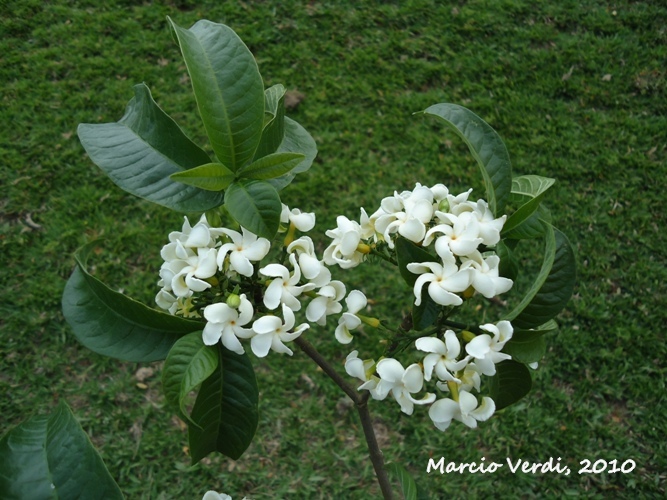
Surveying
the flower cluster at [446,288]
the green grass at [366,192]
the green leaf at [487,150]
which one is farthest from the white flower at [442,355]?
the green grass at [366,192]

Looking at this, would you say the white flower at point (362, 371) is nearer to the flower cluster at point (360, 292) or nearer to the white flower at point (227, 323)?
the flower cluster at point (360, 292)

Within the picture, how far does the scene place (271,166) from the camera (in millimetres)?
846

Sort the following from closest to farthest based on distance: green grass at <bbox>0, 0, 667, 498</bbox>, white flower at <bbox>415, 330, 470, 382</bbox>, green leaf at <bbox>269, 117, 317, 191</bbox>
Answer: white flower at <bbox>415, 330, 470, 382</bbox>
green leaf at <bbox>269, 117, 317, 191</bbox>
green grass at <bbox>0, 0, 667, 498</bbox>

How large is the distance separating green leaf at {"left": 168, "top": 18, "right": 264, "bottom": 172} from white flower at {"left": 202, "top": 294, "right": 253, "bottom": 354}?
22 cm

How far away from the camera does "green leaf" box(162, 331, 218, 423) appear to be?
2.42 feet

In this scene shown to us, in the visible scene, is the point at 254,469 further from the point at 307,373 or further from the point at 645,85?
the point at 645,85

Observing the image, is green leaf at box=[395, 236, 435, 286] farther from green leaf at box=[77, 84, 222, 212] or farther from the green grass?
the green grass

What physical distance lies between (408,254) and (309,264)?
0.13m

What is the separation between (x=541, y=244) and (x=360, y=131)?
1.01m

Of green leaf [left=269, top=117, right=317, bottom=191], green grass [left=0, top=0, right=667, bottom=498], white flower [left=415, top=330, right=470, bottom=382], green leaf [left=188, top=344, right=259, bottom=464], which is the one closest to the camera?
white flower [left=415, top=330, right=470, bottom=382]

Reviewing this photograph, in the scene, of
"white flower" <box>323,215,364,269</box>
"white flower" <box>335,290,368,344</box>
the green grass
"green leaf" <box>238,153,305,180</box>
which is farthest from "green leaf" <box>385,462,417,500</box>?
the green grass

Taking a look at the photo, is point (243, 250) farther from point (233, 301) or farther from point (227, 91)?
point (227, 91)

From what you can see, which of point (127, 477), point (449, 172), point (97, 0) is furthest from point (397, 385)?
point (97, 0)

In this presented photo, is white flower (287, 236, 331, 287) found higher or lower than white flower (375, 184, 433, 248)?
lower
